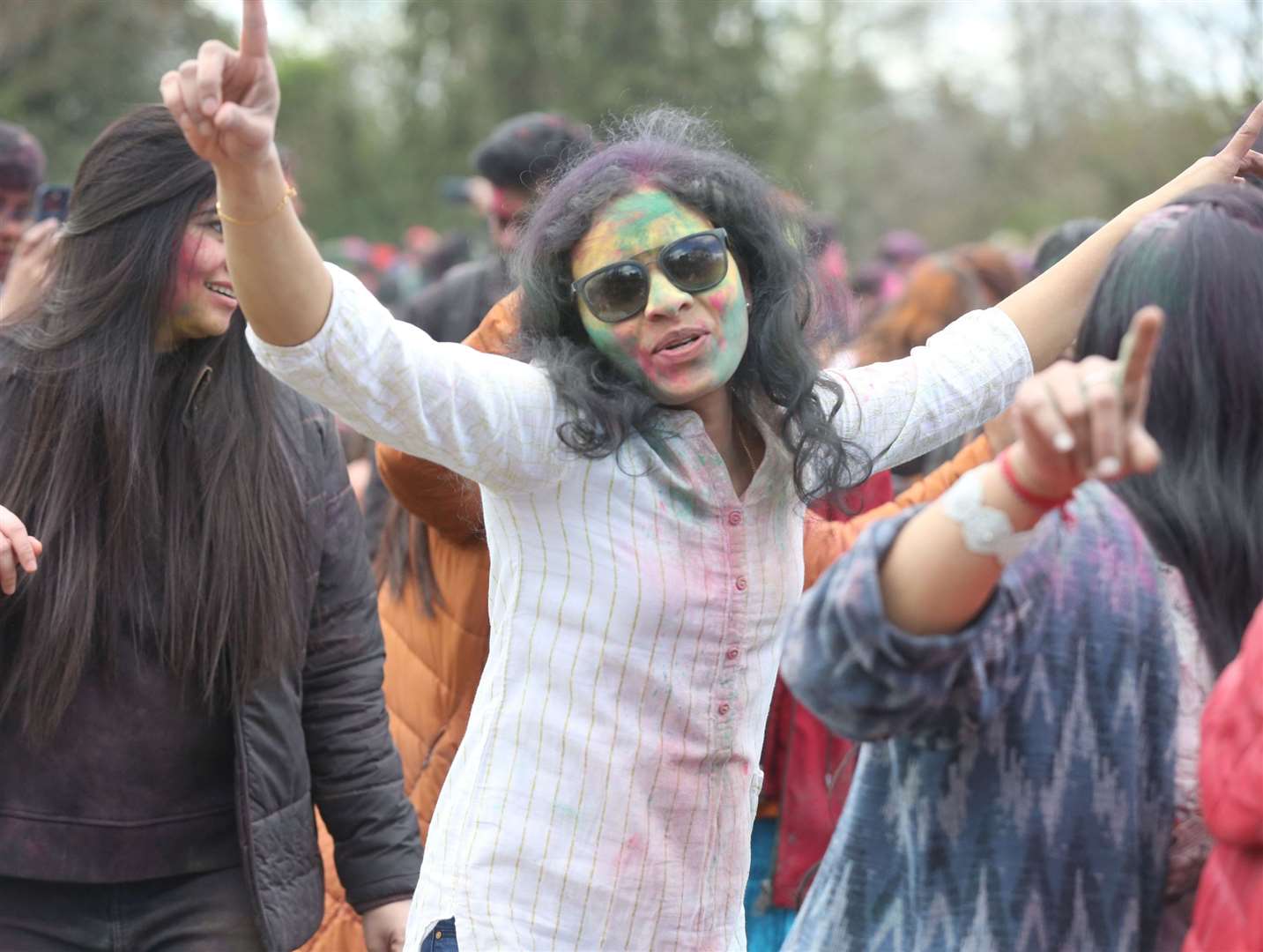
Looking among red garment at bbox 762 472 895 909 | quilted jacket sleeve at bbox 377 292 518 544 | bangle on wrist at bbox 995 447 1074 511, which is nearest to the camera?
bangle on wrist at bbox 995 447 1074 511

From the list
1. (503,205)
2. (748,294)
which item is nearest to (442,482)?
(748,294)

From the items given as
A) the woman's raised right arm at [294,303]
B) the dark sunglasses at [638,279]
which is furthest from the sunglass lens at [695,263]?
the woman's raised right arm at [294,303]

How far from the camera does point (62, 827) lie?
9.36 ft

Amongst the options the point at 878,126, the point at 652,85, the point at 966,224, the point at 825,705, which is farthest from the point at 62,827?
the point at 878,126

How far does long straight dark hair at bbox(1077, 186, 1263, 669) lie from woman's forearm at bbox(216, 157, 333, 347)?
0.94m

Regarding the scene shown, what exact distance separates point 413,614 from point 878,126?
29.9m

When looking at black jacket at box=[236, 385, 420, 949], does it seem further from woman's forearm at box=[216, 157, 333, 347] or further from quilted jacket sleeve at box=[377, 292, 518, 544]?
woman's forearm at box=[216, 157, 333, 347]

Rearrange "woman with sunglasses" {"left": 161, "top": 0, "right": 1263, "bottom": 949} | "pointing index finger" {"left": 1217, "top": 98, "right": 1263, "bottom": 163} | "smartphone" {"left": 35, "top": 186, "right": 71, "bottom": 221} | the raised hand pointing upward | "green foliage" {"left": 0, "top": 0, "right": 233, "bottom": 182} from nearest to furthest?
the raised hand pointing upward < "woman with sunglasses" {"left": 161, "top": 0, "right": 1263, "bottom": 949} < "pointing index finger" {"left": 1217, "top": 98, "right": 1263, "bottom": 163} < "smartphone" {"left": 35, "top": 186, "right": 71, "bottom": 221} < "green foliage" {"left": 0, "top": 0, "right": 233, "bottom": 182}

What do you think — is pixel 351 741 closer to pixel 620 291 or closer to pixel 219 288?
pixel 219 288

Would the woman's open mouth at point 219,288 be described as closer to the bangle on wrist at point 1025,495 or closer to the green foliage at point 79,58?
the bangle on wrist at point 1025,495

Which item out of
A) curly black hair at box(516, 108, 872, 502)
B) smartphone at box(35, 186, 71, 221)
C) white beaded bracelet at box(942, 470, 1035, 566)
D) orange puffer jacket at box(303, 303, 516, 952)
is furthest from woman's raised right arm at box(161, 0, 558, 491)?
smartphone at box(35, 186, 71, 221)

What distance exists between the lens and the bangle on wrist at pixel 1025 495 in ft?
5.49

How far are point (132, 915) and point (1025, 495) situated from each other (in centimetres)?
189

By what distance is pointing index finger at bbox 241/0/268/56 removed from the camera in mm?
2012
